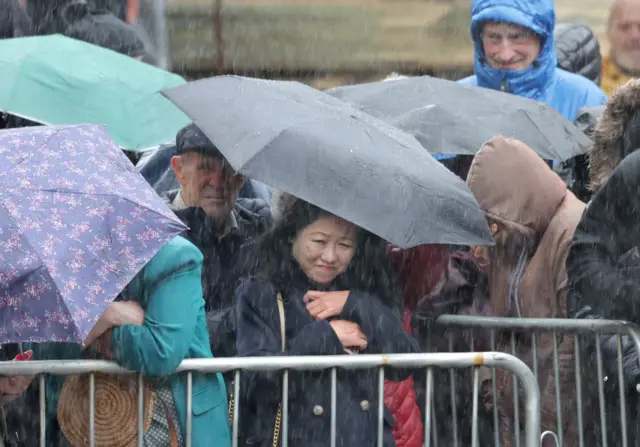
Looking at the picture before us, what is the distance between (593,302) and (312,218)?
1.16 m

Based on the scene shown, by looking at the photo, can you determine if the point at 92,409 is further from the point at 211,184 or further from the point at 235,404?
the point at 211,184

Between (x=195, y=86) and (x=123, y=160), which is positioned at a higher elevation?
(x=195, y=86)

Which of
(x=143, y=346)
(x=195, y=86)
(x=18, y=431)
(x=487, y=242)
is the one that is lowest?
(x=18, y=431)

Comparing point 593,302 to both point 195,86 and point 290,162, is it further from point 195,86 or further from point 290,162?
point 195,86

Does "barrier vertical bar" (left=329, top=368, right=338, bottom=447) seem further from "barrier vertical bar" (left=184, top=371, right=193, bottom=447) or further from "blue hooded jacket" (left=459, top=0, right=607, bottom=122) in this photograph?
"blue hooded jacket" (left=459, top=0, right=607, bottom=122)

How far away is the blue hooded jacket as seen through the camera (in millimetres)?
7801

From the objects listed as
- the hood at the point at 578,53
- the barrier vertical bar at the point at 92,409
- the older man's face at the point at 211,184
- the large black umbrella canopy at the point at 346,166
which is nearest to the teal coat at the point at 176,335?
the barrier vertical bar at the point at 92,409

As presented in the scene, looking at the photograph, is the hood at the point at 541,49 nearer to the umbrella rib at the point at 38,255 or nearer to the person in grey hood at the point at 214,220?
the person in grey hood at the point at 214,220

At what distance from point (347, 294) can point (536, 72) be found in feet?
9.78

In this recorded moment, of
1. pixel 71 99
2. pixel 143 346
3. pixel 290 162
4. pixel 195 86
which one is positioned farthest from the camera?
pixel 71 99

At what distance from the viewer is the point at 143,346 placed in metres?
4.73

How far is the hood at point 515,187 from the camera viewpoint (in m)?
6.10

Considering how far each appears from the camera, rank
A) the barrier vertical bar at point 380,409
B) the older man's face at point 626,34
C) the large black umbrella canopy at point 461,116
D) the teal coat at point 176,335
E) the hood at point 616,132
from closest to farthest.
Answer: the teal coat at point 176,335
the barrier vertical bar at point 380,409
the hood at point 616,132
the large black umbrella canopy at point 461,116
the older man's face at point 626,34

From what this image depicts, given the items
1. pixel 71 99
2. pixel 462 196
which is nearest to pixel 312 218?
pixel 462 196
